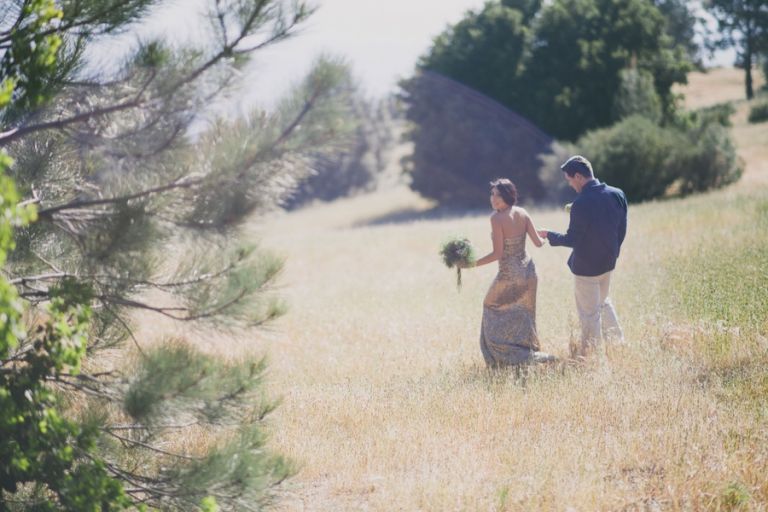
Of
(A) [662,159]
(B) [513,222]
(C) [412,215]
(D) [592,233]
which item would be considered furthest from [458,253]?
(C) [412,215]

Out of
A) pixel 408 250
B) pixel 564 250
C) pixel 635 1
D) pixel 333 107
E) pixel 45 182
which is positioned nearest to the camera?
pixel 333 107

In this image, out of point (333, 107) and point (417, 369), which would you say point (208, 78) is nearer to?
point (333, 107)

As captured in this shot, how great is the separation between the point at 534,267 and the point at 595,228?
0.78 meters

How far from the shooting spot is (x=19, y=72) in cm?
445

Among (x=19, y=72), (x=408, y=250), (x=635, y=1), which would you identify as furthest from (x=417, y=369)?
(x=635, y=1)

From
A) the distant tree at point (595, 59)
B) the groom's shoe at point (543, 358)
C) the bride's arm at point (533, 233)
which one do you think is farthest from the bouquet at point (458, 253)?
the distant tree at point (595, 59)

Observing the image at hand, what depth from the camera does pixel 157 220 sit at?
15.7 feet

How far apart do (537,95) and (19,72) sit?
1363 inches

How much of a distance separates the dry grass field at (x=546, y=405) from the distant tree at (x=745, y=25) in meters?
45.0

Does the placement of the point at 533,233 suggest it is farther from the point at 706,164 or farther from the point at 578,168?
the point at 706,164

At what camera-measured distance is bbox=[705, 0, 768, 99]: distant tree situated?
4990 cm

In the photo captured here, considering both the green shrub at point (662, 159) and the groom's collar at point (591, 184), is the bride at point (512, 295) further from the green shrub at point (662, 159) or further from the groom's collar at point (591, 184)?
the green shrub at point (662, 159)

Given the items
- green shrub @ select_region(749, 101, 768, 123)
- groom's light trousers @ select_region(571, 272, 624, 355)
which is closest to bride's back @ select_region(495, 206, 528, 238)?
groom's light trousers @ select_region(571, 272, 624, 355)

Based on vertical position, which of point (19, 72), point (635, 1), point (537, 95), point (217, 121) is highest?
point (635, 1)
